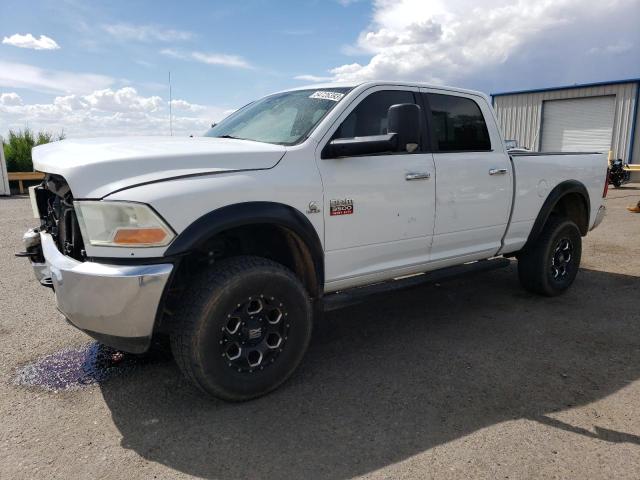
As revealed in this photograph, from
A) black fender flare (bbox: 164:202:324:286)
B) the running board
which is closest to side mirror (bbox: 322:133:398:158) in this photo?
black fender flare (bbox: 164:202:324:286)

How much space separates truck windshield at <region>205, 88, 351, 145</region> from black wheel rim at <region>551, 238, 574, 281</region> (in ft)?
9.97

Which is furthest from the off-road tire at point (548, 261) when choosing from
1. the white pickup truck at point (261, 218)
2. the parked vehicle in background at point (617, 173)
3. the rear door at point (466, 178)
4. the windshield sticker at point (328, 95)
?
the parked vehicle in background at point (617, 173)

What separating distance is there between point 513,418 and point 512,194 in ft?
7.49

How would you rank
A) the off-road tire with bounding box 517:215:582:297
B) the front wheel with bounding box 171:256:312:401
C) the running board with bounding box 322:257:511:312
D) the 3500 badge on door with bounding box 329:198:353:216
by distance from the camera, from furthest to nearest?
the off-road tire with bounding box 517:215:582:297 → the running board with bounding box 322:257:511:312 → the 3500 badge on door with bounding box 329:198:353:216 → the front wheel with bounding box 171:256:312:401

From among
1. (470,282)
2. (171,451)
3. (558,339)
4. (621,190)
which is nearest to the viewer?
(171,451)

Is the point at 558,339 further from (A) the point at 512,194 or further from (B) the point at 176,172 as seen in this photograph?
(B) the point at 176,172

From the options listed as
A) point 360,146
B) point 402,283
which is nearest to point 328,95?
point 360,146

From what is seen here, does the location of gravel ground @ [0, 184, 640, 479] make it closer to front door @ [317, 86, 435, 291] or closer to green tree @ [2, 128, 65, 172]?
front door @ [317, 86, 435, 291]

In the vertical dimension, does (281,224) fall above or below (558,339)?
above

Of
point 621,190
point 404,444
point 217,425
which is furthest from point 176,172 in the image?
point 621,190

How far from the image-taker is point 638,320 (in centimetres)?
457

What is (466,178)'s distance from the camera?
4.13 m

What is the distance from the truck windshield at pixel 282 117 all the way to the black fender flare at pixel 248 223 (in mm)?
556

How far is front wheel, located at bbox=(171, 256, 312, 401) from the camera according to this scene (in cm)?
282
